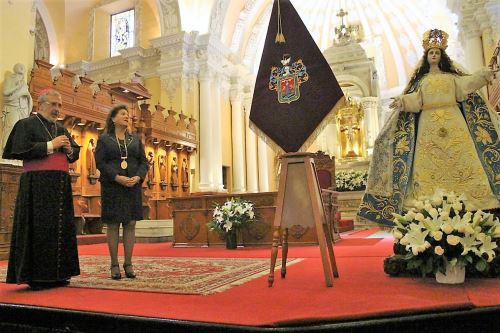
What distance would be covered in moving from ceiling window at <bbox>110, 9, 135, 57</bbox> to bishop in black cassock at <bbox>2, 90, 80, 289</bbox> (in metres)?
15.1

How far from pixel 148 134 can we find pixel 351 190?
21.5 feet

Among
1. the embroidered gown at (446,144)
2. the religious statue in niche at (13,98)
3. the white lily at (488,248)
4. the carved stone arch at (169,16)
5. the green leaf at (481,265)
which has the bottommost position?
the green leaf at (481,265)

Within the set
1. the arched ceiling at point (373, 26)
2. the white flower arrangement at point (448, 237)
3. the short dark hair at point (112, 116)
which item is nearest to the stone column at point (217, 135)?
the arched ceiling at point (373, 26)

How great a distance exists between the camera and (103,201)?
4094mm

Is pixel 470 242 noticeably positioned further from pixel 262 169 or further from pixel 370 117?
pixel 262 169

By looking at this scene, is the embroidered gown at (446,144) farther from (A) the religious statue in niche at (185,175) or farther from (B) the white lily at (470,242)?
(A) the religious statue in niche at (185,175)

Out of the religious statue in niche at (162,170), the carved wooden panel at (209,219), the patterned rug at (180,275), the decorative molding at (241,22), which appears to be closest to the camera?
the patterned rug at (180,275)

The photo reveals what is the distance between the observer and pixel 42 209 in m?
3.78

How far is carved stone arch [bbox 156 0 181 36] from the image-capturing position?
15.6 m

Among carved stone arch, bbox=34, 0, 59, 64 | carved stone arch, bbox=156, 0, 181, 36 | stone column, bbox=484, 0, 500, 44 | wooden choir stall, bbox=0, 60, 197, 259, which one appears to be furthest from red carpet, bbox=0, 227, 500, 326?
carved stone arch, bbox=34, 0, 59, 64

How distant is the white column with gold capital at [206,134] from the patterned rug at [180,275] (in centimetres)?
965

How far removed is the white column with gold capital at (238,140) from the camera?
1822 centimetres

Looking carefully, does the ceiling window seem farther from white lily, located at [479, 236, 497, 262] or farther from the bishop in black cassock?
white lily, located at [479, 236, 497, 262]

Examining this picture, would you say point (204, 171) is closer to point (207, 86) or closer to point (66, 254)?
point (207, 86)
